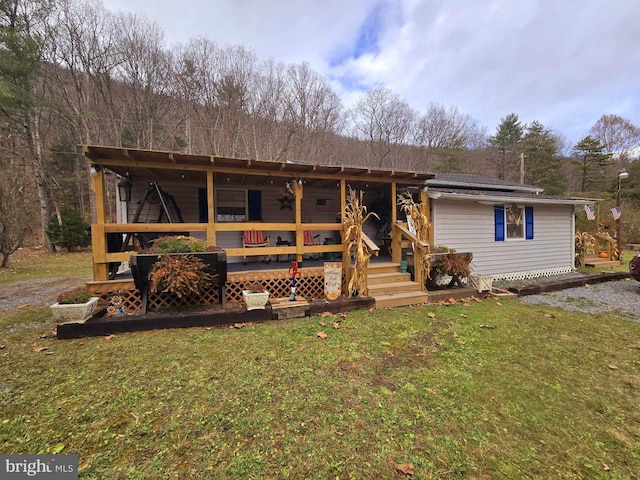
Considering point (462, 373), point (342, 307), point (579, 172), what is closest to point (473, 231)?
point (342, 307)

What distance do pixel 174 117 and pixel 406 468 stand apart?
20789mm

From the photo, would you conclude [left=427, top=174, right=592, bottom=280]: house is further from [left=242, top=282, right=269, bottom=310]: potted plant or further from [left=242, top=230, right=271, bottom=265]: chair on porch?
[left=242, top=282, right=269, bottom=310]: potted plant

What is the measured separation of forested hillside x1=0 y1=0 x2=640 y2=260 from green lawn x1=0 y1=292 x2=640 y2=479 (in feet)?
34.7

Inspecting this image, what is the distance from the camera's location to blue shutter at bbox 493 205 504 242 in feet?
25.8

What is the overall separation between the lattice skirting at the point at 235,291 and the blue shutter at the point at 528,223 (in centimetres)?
689

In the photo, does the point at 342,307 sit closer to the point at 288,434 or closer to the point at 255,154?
the point at 288,434

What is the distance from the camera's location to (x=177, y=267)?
400 cm

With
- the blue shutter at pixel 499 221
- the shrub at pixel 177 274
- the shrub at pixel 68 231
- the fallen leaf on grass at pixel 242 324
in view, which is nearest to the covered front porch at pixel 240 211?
the shrub at pixel 177 274

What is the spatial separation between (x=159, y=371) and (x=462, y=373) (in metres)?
3.09

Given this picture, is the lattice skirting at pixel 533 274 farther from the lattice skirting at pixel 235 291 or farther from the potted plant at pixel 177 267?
the potted plant at pixel 177 267

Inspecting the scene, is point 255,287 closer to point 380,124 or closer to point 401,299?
point 401,299

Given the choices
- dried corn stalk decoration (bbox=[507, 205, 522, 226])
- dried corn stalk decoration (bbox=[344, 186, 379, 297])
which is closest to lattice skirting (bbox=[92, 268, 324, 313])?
dried corn stalk decoration (bbox=[344, 186, 379, 297])

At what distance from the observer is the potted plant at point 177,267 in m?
3.98

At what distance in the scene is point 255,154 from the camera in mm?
18781
